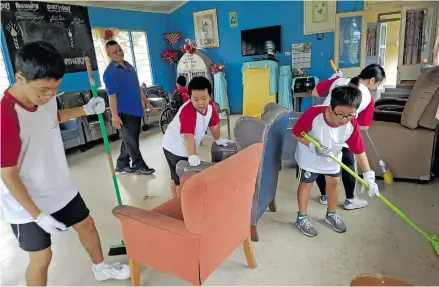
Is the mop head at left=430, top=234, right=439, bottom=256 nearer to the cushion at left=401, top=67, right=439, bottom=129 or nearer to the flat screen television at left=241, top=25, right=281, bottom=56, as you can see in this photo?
the cushion at left=401, top=67, right=439, bottom=129

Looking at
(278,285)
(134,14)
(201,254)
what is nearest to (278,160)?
(278,285)

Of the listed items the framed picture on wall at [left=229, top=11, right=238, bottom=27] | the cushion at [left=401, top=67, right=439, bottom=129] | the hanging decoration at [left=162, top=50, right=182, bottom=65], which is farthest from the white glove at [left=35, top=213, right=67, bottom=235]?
the hanging decoration at [left=162, top=50, right=182, bottom=65]

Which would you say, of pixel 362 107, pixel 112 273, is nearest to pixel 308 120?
pixel 362 107

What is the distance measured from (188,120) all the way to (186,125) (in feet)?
0.11

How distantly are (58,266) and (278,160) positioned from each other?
1.60 m

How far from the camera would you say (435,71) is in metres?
2.66

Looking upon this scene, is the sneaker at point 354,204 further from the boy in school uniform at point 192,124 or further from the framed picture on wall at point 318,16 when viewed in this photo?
the framed picture on wall at point 318,16

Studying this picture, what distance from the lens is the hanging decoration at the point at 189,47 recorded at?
21.7ft

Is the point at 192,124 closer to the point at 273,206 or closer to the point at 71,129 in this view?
the point at 273,206

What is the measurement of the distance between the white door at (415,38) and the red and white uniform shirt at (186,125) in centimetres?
431

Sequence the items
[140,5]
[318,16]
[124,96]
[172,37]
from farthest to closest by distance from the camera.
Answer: [172,37], [140,5], [318,16], [124,96]

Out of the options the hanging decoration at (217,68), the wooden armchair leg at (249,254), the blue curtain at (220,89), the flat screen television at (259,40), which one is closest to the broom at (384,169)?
the wooden armchair leg at (249,254)

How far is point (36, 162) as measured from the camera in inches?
51.4

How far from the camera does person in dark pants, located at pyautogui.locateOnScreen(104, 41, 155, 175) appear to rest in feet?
9.87
